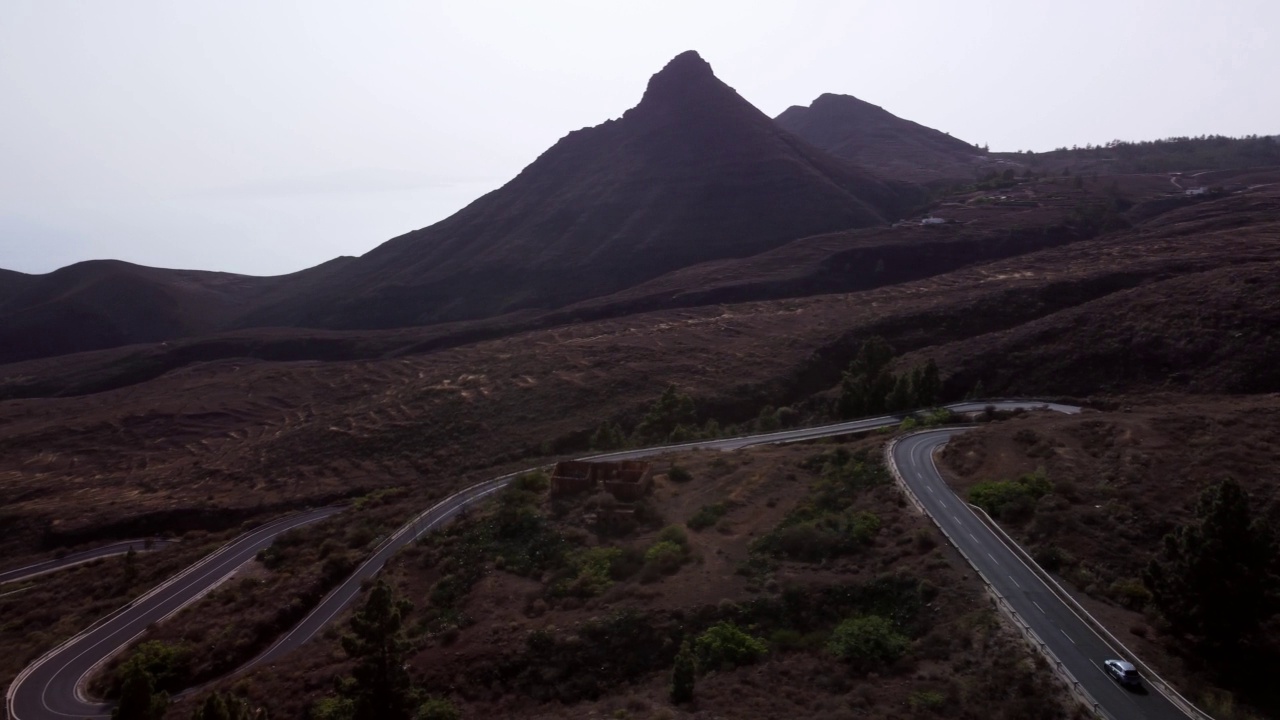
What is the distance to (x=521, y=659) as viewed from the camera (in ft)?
74.3

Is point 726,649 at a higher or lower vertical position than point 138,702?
lower

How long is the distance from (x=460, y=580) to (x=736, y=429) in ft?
89.5

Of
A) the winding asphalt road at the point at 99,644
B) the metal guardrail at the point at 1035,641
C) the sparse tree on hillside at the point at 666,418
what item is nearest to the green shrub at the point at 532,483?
the winding asphalt road at the point at 99,644

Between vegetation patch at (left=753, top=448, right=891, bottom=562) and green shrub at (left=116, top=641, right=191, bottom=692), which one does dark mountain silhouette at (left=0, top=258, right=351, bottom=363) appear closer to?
green shrub at (left=116, top=641, right=191, bottom=692)

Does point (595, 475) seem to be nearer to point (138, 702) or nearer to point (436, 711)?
point (436, 711)

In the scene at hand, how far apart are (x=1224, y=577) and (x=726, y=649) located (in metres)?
12.2

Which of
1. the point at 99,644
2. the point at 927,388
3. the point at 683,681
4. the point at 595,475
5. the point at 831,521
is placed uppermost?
the point at 595,475

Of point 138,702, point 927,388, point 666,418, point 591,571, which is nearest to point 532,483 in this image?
point 591,571

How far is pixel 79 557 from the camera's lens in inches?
1972

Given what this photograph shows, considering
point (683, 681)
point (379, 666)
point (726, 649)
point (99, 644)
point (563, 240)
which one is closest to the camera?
point (683, 681)

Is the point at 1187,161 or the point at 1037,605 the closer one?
the point at 1037,605

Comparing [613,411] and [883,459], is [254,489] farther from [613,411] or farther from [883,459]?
[883,459]

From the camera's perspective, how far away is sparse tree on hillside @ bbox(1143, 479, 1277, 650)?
18.2 meters

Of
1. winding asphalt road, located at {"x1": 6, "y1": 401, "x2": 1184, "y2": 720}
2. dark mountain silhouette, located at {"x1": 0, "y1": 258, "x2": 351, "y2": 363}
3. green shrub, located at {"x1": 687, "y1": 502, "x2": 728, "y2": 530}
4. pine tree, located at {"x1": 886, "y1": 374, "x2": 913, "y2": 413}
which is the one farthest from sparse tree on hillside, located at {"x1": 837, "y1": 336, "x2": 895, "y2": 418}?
dark mountain silhouette, located at {"x1": 0, "y1": 258, "x2": 351, "y2": 363}
